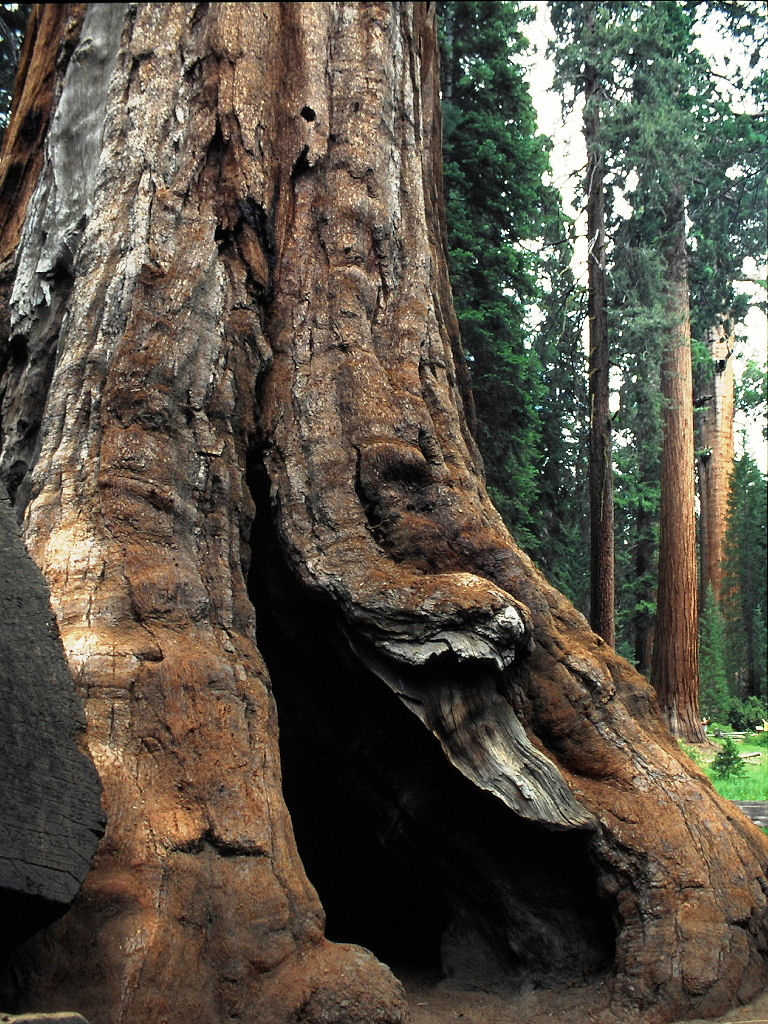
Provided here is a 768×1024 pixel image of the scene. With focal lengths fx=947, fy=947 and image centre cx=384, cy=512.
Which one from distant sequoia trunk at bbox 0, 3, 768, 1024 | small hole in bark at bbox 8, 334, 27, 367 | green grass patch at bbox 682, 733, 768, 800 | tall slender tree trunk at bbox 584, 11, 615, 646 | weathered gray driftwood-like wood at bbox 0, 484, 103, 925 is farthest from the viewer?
tall slender tree trunk at bbox 584, 11, 615, 646

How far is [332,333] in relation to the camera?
194 inches

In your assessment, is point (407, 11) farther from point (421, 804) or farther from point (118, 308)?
point (421, 804)

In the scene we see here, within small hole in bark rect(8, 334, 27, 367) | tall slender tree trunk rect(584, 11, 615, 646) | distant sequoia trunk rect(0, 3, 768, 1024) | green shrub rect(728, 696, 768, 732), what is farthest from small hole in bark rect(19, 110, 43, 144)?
green shrub rect(728, 696, 768, 732)

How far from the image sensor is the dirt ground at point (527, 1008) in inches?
145

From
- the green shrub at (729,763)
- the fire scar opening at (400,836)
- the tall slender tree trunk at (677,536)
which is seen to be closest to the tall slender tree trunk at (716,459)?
the tall slender tree trunk at (677,536)

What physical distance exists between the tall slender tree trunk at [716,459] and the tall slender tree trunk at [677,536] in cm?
1092

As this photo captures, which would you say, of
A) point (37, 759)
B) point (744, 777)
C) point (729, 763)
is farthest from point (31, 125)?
point (744, 777)

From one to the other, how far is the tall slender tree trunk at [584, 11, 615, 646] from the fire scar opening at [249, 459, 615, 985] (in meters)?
8.53

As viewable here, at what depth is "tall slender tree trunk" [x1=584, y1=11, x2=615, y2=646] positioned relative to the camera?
13.6 m

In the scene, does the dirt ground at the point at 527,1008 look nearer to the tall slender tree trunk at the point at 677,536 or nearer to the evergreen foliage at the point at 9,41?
the evergreen foliage at the point at 9,41

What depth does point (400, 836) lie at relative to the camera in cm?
449

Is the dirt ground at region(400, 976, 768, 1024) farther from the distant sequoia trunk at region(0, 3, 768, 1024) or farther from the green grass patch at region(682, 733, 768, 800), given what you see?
the green grass patch at region(682, 733, 768, 800)

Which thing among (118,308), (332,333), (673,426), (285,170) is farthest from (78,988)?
(673,426)

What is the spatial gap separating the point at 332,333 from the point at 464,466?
98 centimetres
